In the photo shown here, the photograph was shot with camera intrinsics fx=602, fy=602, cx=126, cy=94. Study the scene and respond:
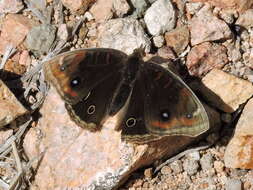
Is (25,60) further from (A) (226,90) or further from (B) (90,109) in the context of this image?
(A) (226,90)

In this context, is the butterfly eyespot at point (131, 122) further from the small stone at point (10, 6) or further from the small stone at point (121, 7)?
the small stone at point (10, 6)

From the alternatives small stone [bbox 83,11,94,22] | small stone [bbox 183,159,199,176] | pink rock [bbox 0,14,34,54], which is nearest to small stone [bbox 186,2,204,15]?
small stone [bbox 83,11,94,22]

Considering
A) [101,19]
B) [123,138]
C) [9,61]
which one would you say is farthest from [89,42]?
[123,138]

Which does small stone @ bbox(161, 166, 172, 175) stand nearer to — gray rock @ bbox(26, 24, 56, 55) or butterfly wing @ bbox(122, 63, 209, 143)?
butterfly wing @ bbox(122, 63, 209, 143)

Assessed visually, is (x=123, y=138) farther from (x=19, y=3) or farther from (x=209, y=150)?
(x=19, y=3)

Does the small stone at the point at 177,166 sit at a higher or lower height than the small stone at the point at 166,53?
lower

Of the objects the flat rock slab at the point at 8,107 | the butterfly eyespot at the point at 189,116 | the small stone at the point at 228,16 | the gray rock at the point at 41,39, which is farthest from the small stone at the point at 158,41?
the flat rock slab at the point at 8,107
